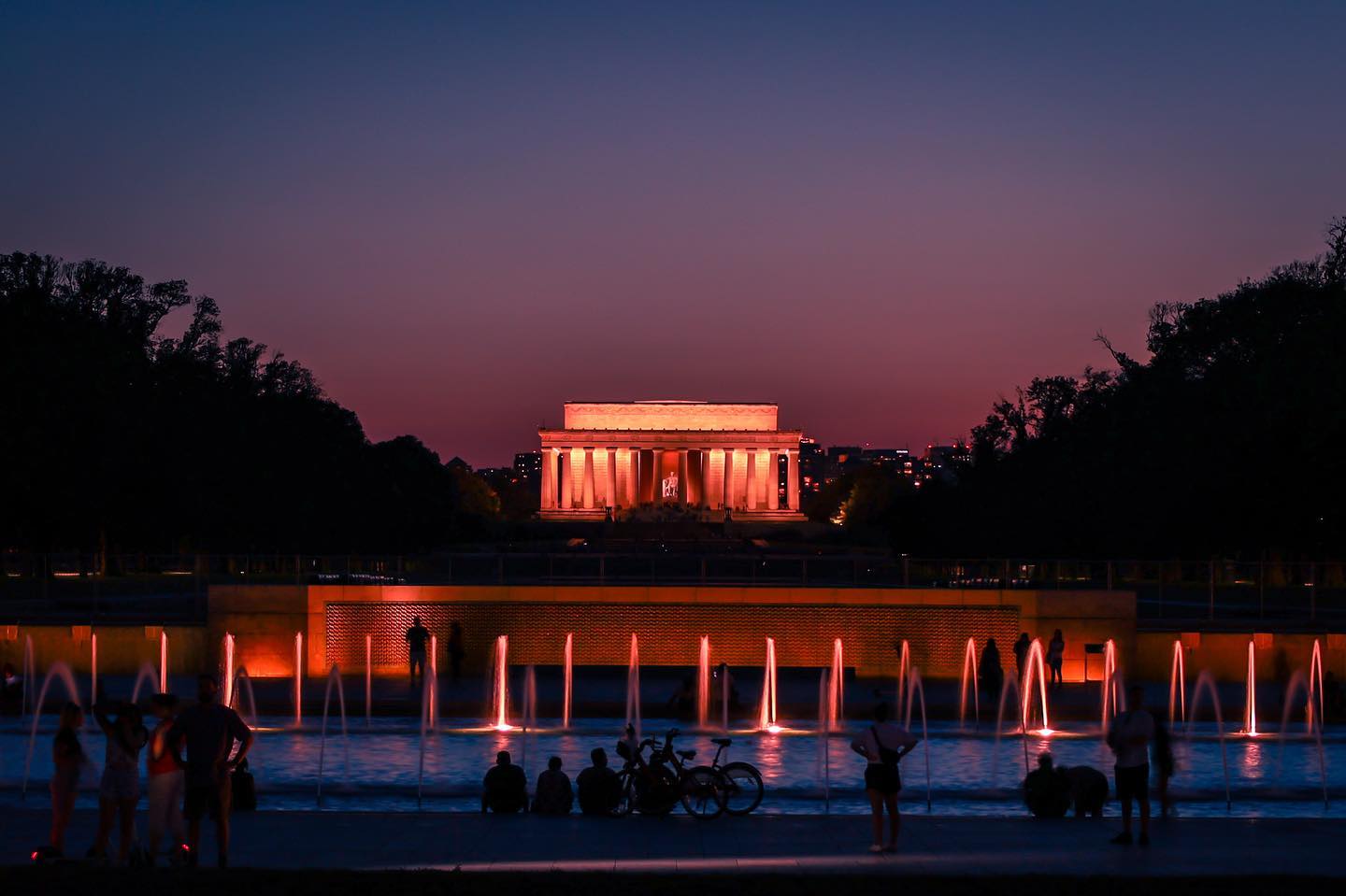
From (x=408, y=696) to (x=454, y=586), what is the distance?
5.19 metres

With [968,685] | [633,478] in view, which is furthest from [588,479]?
[968,685]

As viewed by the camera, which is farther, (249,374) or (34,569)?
(249,374)

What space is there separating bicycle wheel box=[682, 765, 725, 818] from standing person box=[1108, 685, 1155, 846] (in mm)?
4164

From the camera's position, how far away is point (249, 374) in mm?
89562

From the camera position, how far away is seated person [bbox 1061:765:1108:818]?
19.4m

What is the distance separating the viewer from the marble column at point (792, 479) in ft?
533

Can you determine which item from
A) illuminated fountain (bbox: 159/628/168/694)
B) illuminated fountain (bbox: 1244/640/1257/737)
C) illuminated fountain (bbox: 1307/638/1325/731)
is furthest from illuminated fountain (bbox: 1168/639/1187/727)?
illuminated fountain (bbox: 159/628/168/694)

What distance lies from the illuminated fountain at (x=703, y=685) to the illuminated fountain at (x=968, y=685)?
443cm

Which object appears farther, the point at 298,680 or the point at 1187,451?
the point at 1187,451

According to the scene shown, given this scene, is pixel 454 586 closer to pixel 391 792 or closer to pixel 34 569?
pixel 34 569

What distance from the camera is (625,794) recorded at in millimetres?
19375

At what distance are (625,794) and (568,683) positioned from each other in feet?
51.9

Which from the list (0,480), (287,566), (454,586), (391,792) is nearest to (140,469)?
(0,480)

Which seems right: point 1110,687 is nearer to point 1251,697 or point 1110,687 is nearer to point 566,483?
point 1251,697
